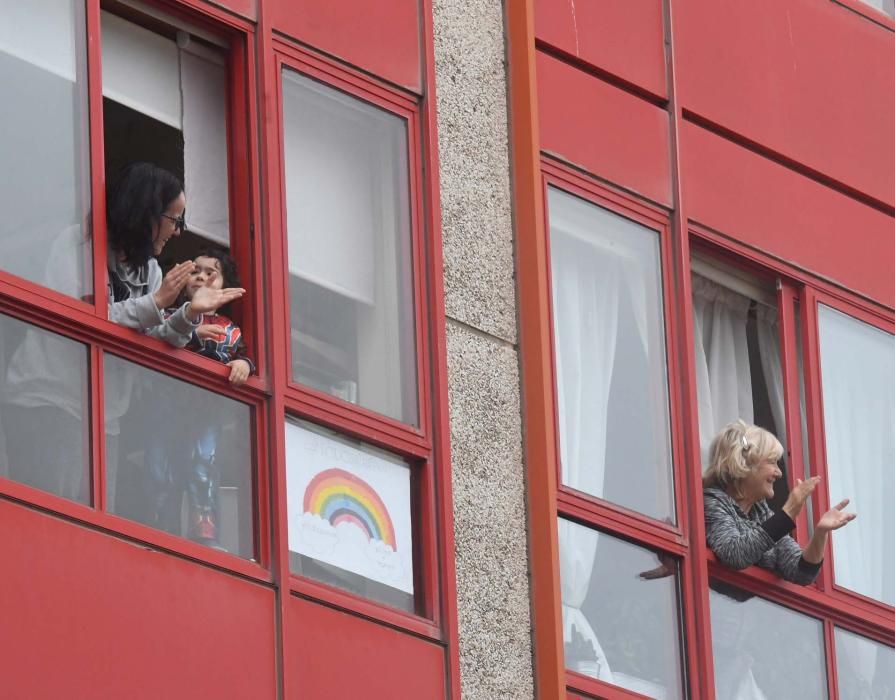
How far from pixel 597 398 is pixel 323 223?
5.88 ft

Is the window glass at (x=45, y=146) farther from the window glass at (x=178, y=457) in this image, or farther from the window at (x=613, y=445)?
the window at (x=613, y=445)

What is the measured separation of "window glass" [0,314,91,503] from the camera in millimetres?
10617

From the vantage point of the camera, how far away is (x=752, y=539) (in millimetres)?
13406

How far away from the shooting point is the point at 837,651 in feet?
45.6

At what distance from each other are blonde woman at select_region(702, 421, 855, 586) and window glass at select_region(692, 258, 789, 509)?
1.46 ft

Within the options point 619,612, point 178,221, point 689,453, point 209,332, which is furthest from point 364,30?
point 619,612

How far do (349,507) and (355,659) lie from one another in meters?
0.72

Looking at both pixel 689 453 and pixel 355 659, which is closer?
pixel 355 659

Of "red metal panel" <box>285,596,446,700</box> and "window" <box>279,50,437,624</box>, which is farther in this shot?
"window" <box>279,50,437,624</box>

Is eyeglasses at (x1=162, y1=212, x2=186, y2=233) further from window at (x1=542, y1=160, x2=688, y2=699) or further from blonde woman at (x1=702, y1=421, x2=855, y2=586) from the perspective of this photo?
blonde woman at (x1=702, y1=421, x2=855, y2=586)

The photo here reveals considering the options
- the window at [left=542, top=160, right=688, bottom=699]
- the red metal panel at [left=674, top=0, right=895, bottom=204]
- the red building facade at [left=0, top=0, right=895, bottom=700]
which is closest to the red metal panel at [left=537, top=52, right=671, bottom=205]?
the red building facade at [left=0, top=0, right=895, bottom=700]

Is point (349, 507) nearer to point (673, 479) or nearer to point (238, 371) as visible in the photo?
point (238, 371)

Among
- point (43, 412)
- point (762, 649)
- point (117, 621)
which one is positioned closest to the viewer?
point (117, 621)

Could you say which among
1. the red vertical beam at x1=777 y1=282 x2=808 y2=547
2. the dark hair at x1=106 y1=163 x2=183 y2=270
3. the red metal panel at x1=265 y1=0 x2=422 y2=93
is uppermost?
the red metal panel at x1=265 y1=0 x2=422 y2=93
